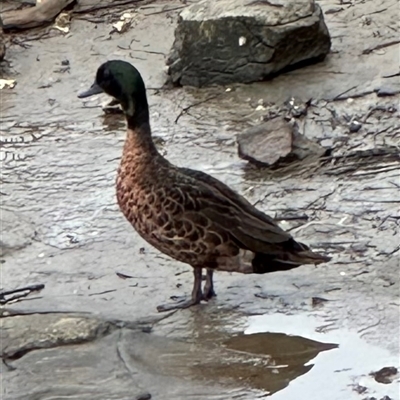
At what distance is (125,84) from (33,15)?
4.37 metres

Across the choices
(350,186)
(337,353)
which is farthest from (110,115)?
(337,353)

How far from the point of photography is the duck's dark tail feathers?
5367 millimetres

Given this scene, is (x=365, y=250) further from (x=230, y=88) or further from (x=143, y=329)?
(x=230, y=88)

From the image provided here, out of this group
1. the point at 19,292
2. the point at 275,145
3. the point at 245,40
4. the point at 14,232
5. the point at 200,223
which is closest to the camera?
the point at 200,223

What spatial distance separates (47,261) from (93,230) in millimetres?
413

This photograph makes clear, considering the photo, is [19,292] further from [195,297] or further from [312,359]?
[312,359]

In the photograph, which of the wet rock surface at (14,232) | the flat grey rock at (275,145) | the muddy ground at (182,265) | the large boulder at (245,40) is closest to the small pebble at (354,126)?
the muddy ground at (182,265)

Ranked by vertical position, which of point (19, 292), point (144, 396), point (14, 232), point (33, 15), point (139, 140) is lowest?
point (144, 396)

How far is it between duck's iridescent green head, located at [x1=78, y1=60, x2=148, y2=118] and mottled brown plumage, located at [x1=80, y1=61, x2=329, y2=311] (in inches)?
10.5

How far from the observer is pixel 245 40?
831 centimetres

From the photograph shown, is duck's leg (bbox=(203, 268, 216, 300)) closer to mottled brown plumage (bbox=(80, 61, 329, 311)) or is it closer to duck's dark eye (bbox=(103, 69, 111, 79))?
mottled brown plumage (bbox=(80, 61, 329, 311))

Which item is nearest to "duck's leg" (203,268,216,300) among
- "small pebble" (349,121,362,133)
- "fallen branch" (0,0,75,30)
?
"small pebble" (349,121,362,133)

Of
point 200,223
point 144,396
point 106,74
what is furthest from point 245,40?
point 144,396

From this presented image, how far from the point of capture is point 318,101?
7922 millimetres
